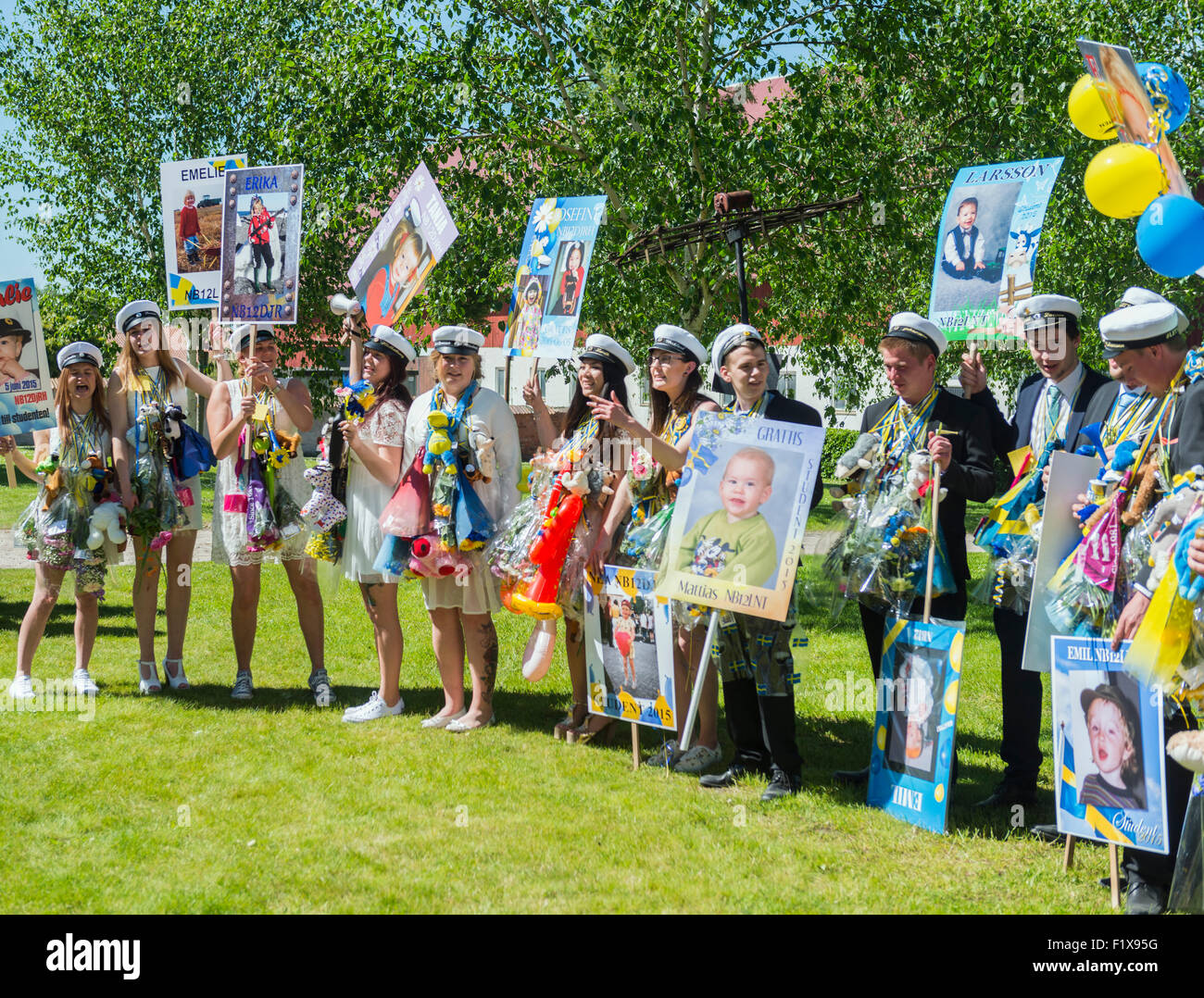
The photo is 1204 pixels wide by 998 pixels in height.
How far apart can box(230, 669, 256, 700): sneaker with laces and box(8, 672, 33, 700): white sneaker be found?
1103 mm

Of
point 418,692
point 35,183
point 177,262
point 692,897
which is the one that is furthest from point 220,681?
point 35,183

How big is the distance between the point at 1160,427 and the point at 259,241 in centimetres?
474

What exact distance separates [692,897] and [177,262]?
4645mm

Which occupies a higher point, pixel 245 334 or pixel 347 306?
pixel 347 306

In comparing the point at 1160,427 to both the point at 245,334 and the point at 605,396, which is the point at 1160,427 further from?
the point at 245,334

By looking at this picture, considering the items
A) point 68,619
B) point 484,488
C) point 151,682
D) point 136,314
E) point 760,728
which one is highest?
point 136,314

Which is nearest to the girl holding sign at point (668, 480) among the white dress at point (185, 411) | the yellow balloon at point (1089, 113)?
the yellow balloon at point (1089, 113)

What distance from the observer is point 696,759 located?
546 centimetres

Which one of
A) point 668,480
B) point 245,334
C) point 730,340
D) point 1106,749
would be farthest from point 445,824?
point 245,334

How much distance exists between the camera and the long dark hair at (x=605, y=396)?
18.1 feet

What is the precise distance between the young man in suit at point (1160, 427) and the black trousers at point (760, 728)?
154 centimetres

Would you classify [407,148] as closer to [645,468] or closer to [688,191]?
[688,191]

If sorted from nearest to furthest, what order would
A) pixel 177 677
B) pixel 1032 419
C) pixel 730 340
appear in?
pixel 1032 419
pixel 730 340
pixel 177 677

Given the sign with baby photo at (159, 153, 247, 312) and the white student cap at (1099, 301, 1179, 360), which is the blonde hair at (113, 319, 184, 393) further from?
the white student cap at (1099, 301, 1179, 360)
